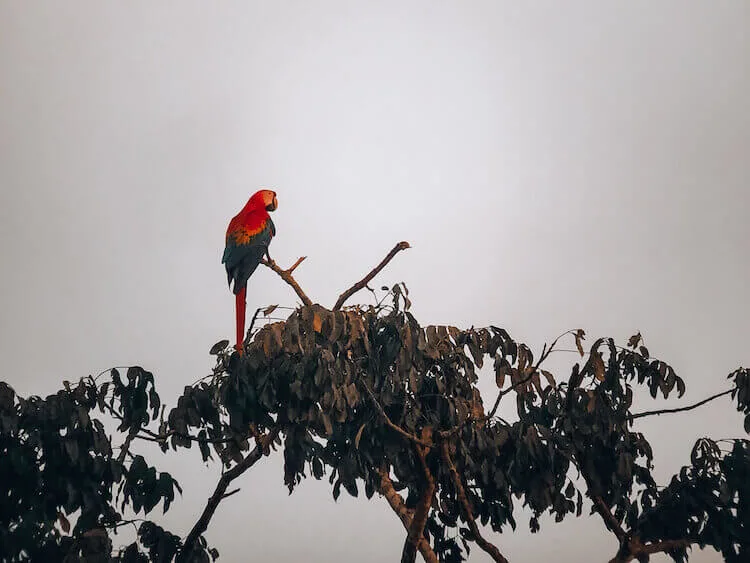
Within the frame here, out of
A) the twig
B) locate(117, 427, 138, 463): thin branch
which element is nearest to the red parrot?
locate(117, 427, 138, 463): thin branch

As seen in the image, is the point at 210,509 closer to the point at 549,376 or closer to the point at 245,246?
the point at 245,246

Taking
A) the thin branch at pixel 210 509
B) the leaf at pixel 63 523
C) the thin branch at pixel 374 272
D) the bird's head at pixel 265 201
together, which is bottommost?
the leaf at pixel 63 523

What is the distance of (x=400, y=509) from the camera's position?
3.25 metres

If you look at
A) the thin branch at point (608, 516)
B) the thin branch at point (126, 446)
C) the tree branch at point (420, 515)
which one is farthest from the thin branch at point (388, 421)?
the thin branch at point (126, 446)

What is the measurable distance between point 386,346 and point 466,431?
0.38m

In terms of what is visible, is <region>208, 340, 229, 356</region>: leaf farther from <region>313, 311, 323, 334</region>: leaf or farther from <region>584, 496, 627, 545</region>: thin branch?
<region>584, 496, 627, 545</region>: thin branch

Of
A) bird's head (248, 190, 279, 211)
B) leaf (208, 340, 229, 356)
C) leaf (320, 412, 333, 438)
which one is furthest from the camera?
bird's head (248, 190, 279, 211)

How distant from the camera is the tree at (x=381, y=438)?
2.80 metres

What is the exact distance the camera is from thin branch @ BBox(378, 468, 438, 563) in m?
3.16

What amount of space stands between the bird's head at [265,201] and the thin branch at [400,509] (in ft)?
3.85

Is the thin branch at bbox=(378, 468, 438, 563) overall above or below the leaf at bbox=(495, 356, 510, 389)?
below

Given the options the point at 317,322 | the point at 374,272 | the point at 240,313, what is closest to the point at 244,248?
the point at 240,313

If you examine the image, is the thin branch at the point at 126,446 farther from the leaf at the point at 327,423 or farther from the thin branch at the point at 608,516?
the thin branch at the point at 608,516

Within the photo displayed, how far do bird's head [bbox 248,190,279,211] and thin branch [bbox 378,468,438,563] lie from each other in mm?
1173
